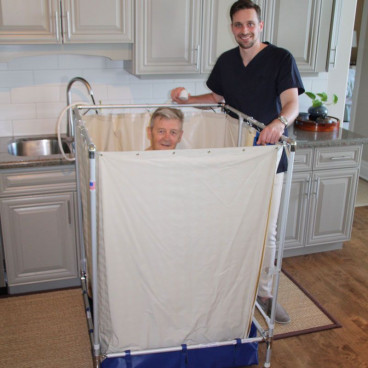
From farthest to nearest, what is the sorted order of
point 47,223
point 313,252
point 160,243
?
point 313,252 < point 47,223 < point 160,243

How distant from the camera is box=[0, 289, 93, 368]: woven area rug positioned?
7.92ft

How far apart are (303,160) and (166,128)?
3.56 feet

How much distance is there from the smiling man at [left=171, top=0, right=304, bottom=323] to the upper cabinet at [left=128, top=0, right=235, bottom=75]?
0.35m

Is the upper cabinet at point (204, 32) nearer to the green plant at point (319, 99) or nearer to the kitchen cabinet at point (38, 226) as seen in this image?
the green plant at point (319, 99)

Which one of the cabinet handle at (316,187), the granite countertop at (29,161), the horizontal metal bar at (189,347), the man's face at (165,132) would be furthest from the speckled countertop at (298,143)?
the horizontal metal bar at (189,347)

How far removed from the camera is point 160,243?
6.02 ft

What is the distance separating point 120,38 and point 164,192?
4.69 ft

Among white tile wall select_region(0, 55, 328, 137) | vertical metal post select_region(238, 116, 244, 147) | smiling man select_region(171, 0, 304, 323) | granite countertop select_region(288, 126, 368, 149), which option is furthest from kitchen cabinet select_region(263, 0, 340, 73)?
vertical metal post select_region(238, 116, 244, 147)

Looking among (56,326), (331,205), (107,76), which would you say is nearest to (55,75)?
(107,76)

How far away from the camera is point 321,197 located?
3.34 meters

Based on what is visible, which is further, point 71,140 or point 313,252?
point 313,252

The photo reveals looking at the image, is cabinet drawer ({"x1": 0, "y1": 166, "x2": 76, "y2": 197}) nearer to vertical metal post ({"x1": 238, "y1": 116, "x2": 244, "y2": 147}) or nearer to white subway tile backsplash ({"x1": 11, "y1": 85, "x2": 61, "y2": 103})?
white subway tile backsplash ({"x1": 11, "y1": 85, "x2": 61, "y2": 103})

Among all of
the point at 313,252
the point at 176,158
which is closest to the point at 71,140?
the point at 176,158

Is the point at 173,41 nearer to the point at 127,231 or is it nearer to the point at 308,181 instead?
the point at 308,181
